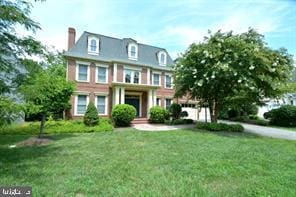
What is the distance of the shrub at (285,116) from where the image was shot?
66.0ft

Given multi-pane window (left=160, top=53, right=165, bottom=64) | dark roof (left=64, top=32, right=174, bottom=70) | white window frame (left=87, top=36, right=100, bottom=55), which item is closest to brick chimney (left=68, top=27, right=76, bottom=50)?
dark roof (left=64, top=32, right=174, bottom=70)

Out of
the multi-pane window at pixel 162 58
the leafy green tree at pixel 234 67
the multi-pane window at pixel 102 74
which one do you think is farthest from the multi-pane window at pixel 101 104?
the leafy green tree at pixel 234 67

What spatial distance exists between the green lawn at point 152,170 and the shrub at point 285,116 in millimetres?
12590

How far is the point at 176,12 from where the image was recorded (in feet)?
30.1

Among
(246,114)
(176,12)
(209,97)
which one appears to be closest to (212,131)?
(209,97)

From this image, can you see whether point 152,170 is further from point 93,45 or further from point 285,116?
point 285,116

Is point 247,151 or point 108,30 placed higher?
point 108,30

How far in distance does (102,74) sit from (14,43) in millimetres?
12585

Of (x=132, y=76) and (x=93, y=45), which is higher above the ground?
(x=93, y=45)

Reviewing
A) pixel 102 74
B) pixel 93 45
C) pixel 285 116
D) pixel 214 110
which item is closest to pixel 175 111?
pixel 214 110

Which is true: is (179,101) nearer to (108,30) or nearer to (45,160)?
(108,30)

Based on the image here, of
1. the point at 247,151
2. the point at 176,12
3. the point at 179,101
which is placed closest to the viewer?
the point at 247,151

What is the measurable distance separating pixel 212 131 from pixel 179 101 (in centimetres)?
1069

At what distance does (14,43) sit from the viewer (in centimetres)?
779
